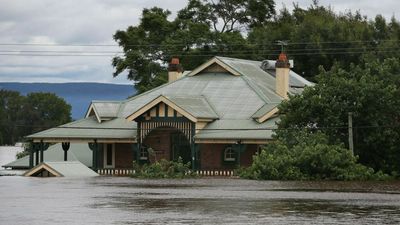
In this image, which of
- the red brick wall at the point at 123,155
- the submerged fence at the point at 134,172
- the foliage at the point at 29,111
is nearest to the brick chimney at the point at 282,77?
the submerged fence at the point at 134,172

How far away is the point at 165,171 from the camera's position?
194 feet

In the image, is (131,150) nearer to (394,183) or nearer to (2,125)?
(394,183)

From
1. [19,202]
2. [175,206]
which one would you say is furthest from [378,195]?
[19,202]

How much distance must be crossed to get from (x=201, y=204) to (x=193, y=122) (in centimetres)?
3089

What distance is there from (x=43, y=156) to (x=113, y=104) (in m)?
5.57

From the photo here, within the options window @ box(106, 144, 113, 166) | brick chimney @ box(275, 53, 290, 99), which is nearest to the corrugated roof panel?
brick chimney @ box(275, 53, 290, 99)

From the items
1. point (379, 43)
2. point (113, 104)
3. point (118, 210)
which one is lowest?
point (118, 210)

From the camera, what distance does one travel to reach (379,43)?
291ft

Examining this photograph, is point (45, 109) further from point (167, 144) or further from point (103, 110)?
point (167, 144)

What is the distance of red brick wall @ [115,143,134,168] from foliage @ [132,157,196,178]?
7898mm

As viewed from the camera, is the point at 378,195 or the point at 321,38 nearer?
the point at 378,195

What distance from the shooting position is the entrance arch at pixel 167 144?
65325mm

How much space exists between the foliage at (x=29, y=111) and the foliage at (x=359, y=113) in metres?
112

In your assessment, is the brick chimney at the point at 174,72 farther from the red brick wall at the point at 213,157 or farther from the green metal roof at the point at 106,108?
the red brick wall at the point at 213,157
